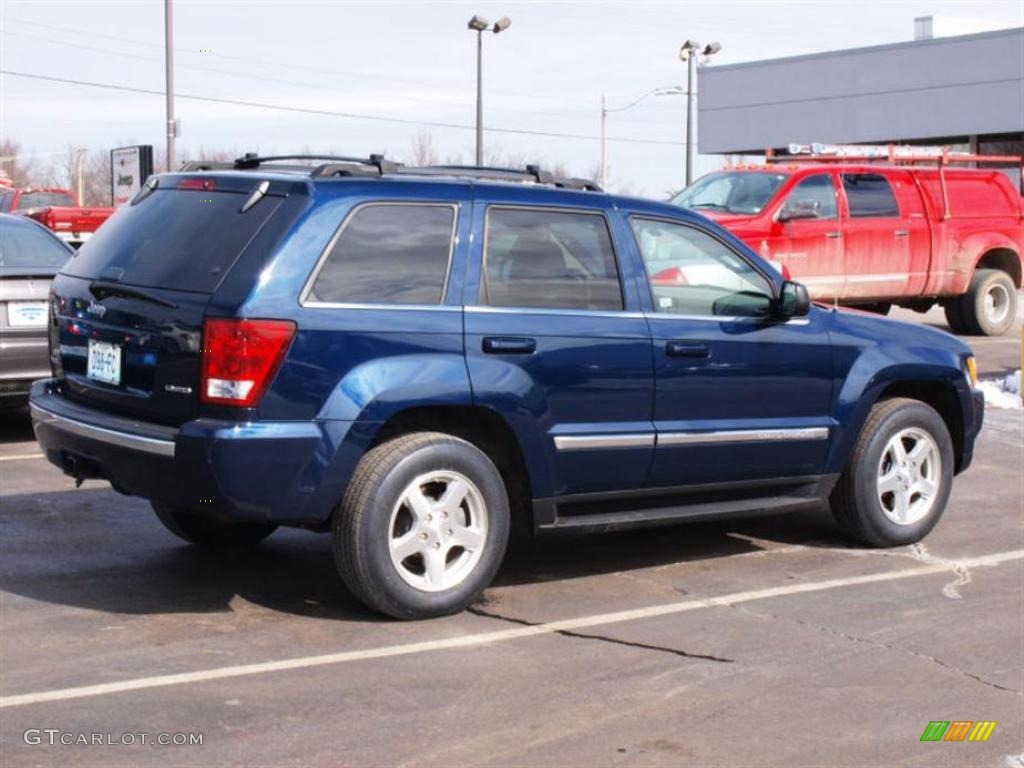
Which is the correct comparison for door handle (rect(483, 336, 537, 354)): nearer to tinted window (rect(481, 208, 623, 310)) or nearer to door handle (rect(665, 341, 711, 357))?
tinted window (rect(481, 208, 623, 310))

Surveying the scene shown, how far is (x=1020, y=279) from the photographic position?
64.0 feet

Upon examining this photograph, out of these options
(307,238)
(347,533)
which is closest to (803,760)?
(347,533)

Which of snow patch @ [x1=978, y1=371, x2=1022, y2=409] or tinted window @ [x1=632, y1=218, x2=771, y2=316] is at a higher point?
tinted window @ [x1=632, y1=218, x2=771, y2=316]

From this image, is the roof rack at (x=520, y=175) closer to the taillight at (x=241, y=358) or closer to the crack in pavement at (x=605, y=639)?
the taillight at (x=241, y=358)

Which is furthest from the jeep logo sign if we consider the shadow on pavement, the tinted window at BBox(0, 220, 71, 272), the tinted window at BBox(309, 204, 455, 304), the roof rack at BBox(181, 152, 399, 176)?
the tinted window at BBox(309, 204, 455, 304)

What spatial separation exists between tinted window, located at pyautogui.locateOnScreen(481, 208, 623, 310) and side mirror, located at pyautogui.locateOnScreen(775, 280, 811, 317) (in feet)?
2.93

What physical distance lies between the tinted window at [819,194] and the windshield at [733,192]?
24cm

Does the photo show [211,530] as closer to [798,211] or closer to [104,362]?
[104,362]

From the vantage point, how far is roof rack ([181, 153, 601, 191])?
6645mm

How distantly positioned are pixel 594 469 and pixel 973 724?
6.97 feet

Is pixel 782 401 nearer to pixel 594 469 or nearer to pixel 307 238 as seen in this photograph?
pixel 594 469

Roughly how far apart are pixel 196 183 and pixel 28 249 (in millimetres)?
4833

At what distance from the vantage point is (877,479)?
7.96 meters

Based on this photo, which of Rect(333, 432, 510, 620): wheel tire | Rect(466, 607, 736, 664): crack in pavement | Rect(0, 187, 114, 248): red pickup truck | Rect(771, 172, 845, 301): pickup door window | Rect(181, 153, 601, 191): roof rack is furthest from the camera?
Rect(0, 187, 114, 248): red pickup truck
